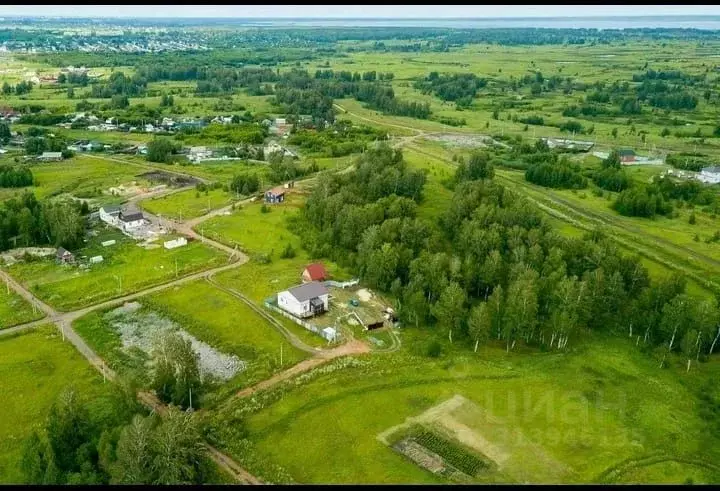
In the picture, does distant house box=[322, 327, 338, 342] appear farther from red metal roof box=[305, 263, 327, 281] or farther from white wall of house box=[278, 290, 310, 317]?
red metal roof box=[305, 263, 327, 281]

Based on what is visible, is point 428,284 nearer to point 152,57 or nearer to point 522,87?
point 522,87

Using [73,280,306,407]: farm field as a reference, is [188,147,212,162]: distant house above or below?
below

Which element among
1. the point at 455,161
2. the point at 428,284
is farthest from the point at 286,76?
the point at 428,284

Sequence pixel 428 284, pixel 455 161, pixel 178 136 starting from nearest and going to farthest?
pixel 428 284, pixel 455 161, pixel 178 136

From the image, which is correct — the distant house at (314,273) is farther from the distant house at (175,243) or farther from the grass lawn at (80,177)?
the grass lawn at (80,177)

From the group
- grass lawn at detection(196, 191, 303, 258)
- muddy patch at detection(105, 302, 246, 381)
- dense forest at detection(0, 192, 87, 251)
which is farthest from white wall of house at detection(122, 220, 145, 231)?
muddy patch at detection(105, 302, 246, 381)

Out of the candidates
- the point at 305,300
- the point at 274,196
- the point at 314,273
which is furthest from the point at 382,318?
the point at 274,196
